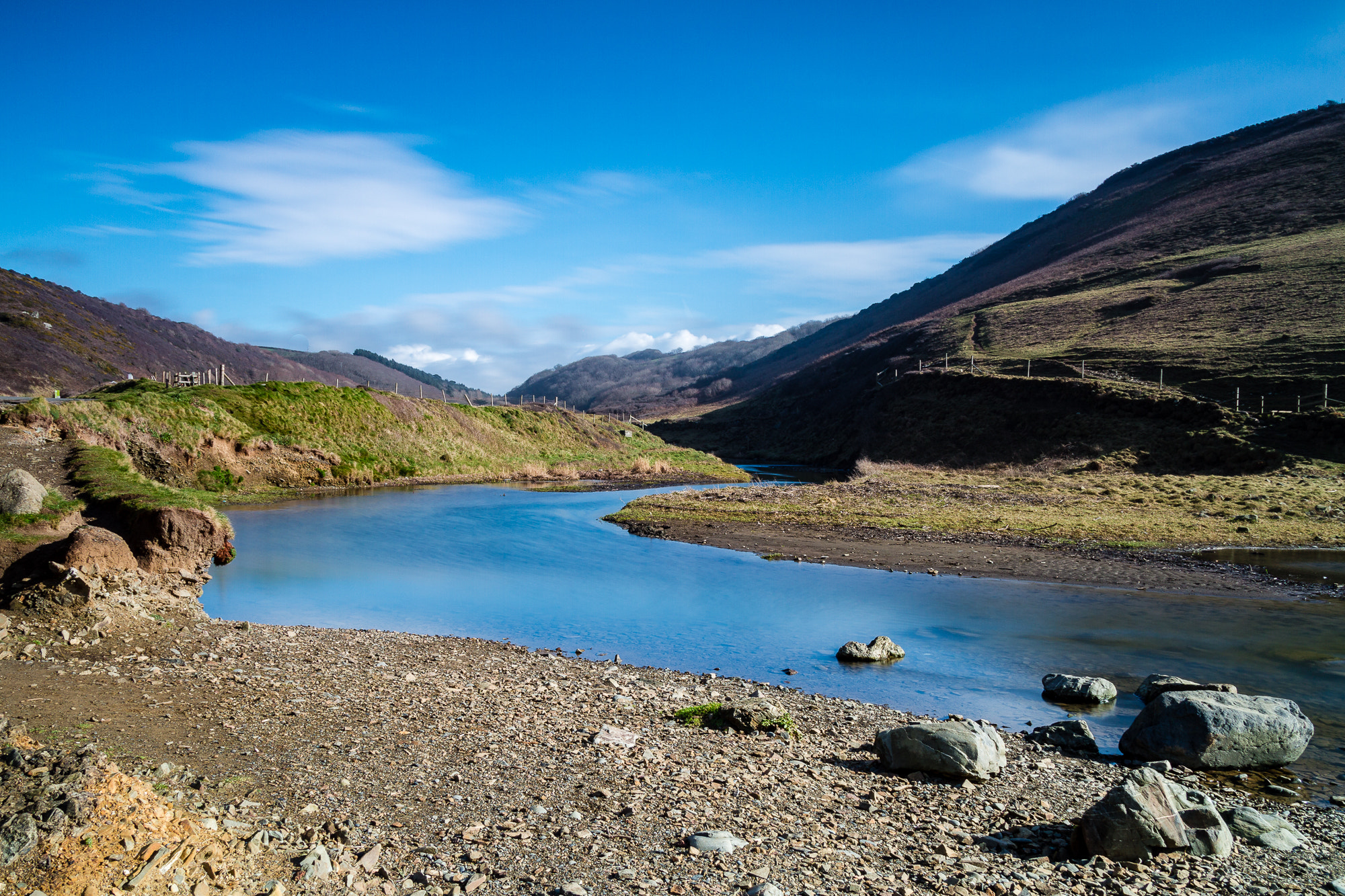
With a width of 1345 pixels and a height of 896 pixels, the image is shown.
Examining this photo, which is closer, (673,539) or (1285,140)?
(673,539)

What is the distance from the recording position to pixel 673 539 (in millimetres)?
30547

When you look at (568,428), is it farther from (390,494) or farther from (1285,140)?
(1285,140)

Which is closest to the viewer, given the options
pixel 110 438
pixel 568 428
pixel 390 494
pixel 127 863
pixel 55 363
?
pixel 127 863

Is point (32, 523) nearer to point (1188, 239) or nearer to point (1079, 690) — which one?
point (1079, 690)

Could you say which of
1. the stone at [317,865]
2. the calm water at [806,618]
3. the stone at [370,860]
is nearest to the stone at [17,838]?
the stone at [317,865]

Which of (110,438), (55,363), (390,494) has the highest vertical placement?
(55,363)

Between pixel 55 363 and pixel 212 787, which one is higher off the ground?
pixel 55 363

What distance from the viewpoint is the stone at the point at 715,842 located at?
6.46 m

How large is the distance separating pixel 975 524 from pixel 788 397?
9050cm

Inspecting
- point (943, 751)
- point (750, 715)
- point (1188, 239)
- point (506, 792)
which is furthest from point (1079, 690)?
point (1188, 239)

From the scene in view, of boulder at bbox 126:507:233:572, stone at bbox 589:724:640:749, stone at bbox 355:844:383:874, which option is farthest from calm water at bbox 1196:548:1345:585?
boulder at bbox 126:507:233:572

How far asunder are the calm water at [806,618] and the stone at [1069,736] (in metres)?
0.66

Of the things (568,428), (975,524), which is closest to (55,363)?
(568,428)

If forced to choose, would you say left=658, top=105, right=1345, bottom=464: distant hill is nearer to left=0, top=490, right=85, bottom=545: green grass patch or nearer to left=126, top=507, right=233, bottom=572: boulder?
left=126, top=507, right=233, bottom=572: boulder
